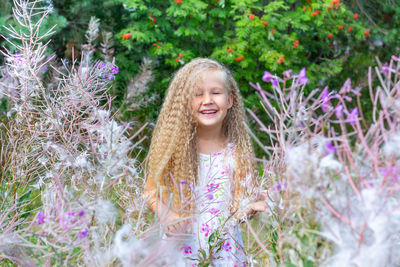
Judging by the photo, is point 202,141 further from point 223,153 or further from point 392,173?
point 392,173

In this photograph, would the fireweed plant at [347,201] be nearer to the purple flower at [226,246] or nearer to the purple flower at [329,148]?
the purple flower at [329,148]

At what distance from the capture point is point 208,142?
8.06ft

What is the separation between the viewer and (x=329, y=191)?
864 mm

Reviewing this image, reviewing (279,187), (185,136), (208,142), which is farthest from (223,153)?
(279,187)

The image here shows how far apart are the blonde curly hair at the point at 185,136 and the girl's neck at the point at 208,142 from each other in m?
0.03

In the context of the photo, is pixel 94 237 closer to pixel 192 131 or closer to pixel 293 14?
pixel 192 131

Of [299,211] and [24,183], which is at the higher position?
[299,211]

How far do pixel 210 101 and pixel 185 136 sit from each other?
0.80ft

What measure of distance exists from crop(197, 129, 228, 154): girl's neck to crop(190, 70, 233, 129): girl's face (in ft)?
0.18

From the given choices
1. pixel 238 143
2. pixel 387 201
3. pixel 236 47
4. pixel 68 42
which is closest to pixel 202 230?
pixel 238 143

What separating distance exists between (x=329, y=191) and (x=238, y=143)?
1.58 metres

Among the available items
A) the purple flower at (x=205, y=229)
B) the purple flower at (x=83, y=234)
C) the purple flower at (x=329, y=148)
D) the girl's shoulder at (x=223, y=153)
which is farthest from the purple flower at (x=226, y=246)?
the purple flower at (x=329, y=148)

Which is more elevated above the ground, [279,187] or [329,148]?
[329,148]

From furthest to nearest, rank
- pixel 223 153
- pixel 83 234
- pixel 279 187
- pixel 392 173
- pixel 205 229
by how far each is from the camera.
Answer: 1. pixel 223 153
2. pixel 205 229
3. pixel 279 187
4. pixel 83 234
5. pixel 392 173
